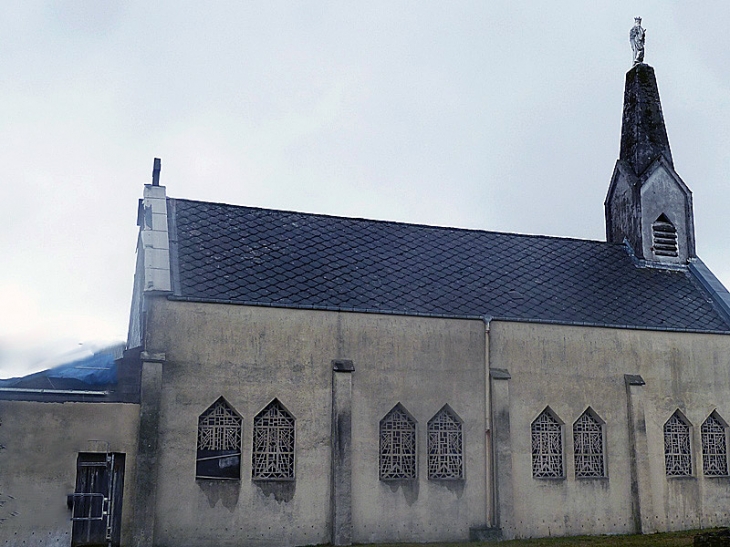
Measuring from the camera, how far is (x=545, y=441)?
71.3 ft

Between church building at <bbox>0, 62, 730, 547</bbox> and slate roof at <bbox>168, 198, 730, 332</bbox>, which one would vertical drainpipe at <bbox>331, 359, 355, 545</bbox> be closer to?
church building at <bbox>0, 62, 730, 547</bbox>

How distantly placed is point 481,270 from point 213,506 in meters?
10.7

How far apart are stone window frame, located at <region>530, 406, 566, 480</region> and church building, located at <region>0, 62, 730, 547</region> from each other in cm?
6

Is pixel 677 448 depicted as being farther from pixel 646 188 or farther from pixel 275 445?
pixel 275 445

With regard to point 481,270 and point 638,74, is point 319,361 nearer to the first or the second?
point 481,270

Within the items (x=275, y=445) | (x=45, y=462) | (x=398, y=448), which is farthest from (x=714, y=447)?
(x=45, y=462)

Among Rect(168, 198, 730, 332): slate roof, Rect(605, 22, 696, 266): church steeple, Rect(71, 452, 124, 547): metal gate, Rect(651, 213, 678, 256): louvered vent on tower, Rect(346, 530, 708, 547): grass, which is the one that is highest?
Rect(605, 22, 696, 266): church steeple

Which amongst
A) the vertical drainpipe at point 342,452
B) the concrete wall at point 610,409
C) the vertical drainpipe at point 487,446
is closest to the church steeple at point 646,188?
the concrete wall at point 610,409

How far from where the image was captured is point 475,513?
20.5 m

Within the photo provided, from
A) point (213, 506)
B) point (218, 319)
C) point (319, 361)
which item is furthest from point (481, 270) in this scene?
A: point (213, 506)

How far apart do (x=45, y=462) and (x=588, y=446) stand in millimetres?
14143

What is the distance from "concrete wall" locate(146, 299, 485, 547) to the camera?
1830cm

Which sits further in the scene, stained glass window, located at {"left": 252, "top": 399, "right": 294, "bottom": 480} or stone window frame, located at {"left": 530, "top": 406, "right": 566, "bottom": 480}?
stone window frame, located at {"left": 530, "top": 406, "right": 566, "bottom": 480}

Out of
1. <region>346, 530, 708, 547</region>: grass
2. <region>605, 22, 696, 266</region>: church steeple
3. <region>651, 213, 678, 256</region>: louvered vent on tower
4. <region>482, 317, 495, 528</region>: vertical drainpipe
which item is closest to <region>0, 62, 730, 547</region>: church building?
<region>482, 317, 495, 528</region>: vertical drainpipe
